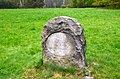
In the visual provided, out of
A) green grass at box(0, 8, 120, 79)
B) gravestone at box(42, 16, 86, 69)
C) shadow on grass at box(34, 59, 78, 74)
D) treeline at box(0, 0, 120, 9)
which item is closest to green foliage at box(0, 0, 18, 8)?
treeline at box(0, 0, 120, 9)

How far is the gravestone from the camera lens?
6078mm

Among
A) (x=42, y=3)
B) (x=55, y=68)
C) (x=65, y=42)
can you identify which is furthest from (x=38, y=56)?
(x=42, y=3)

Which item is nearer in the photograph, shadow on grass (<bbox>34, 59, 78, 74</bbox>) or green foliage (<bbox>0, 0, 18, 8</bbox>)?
shadow on grass (<bbox>34, 59, 78, 74</bbox>)

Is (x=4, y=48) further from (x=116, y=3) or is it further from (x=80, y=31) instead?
(x=116, y=3)

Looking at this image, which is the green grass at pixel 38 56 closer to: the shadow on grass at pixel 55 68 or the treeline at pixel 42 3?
the shadow on grass at pixel 55 68

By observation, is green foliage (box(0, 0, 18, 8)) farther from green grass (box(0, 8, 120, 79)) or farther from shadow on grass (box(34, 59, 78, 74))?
shadow on grass (box(34, 59, 78, 74))

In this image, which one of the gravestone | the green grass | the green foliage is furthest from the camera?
the green foliage

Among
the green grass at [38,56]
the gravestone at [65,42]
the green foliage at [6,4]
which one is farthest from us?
the green foliage at [6,4]

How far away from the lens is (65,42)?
620cm

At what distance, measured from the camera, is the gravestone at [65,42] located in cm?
608

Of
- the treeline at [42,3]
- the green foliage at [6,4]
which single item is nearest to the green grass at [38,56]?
the treeline at [42,3]

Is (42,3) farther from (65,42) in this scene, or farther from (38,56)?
(65,42)

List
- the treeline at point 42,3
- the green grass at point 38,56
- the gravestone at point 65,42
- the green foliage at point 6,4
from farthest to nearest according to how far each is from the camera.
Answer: the green foliage at point 6,4 → the treeline at point 42,3 → the green grass at point 38,56 → the gravestone at point 65,42

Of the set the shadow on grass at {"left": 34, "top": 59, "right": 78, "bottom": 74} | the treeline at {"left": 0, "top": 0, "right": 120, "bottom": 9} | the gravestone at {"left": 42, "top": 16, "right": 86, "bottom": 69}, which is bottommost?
the treeline at {"left": 0, "top": 0, "right": 120, "bottom": 9}
